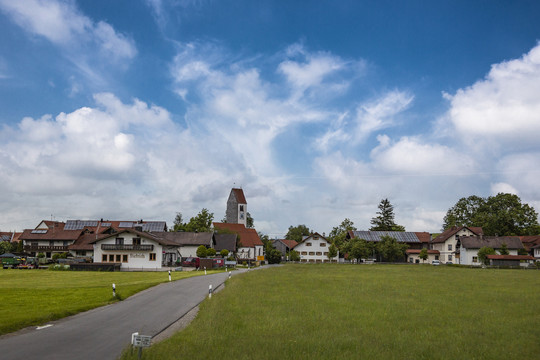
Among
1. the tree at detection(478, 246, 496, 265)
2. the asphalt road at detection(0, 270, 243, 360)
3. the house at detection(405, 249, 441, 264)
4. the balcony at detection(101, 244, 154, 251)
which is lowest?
the house at detection(405, 249, 441, 264)

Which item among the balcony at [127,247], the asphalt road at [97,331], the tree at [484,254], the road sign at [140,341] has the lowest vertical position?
the tree at [484,254]

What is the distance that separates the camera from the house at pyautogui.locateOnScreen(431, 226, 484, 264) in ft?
349

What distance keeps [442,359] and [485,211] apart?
121m

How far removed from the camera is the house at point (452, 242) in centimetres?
10639

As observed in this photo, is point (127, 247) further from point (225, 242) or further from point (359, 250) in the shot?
point (359, 250)

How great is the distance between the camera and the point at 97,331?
1560 centimetres

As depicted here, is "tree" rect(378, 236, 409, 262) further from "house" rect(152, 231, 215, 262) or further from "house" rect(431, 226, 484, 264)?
"house" rect(152, 231, 215, 262)

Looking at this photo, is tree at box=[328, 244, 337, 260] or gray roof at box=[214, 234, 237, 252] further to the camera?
tree at box=[328, 244, 337, 260]

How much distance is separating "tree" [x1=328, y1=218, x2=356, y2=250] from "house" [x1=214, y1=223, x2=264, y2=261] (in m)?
20.0

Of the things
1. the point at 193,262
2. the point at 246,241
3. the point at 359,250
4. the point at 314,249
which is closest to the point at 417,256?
the point at 359,250

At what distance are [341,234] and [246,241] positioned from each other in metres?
27.2

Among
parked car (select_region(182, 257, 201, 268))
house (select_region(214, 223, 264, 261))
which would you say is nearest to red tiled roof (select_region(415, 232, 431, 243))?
house (select_region(214, 223, 264, 261))

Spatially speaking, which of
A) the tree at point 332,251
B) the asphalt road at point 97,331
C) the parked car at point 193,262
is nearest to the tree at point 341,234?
the tree at point 332,251

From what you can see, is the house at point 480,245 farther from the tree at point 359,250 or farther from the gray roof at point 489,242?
the tree at point 359,250
